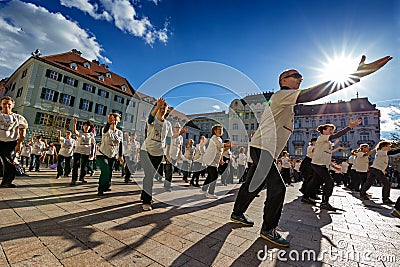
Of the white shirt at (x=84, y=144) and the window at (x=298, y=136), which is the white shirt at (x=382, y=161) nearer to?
the white shirt at (x=84, y=144)

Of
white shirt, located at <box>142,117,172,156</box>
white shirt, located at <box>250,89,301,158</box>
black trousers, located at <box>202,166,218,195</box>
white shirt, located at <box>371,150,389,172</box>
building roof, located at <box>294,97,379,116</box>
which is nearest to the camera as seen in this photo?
white shirt, located at <box>250,89,301,158</box>

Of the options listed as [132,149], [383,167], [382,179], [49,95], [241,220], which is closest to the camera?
[241,220]

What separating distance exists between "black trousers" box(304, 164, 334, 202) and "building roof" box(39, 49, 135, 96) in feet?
107

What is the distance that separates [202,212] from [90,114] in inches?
1313

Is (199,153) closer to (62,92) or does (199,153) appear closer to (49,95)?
(49,95)

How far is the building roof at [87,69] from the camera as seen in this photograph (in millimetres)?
29008

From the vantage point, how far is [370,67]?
2.32m

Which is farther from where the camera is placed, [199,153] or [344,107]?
[344,107]

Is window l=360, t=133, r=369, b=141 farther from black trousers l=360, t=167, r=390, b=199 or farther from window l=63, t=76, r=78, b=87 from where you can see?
window l=63, t=76, r=78, b=87

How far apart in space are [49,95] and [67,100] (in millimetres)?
2319

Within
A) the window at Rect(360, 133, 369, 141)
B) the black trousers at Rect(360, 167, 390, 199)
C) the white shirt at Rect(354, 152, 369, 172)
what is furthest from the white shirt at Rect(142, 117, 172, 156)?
the window at Rect(360, 133, 369, 141)

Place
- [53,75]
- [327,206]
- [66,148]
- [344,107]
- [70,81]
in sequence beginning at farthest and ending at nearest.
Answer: [344,107] < [70,81] < [53,75] < [66,148] < [327,206]

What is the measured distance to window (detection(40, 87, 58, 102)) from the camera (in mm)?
26516

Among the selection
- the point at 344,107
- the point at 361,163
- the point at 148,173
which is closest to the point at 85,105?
the point at 148,173
